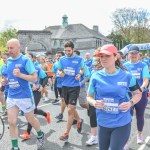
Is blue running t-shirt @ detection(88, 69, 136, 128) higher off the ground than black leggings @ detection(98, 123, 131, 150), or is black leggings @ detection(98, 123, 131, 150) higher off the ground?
blue running t-shirt @ detection(88, 69, 136, 128)

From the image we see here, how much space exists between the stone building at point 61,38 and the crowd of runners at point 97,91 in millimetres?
67582

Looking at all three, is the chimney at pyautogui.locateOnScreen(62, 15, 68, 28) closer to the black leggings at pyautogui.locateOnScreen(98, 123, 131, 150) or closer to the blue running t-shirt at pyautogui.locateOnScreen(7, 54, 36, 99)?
the blue running t-shirt at pyautogui.locateOnScreen(7, 54, 36, 99)

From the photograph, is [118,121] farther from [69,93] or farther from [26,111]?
[69,93]

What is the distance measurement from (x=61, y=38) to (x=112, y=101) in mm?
85839

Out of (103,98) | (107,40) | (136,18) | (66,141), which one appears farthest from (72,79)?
(107,40)

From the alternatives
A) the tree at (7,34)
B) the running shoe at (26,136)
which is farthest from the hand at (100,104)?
the tree at (7,34)

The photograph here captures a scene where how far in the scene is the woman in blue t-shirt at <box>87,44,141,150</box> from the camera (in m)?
4.04

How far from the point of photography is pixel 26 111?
6172 millimetres

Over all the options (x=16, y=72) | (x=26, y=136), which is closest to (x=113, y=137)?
(x=16, y=72)

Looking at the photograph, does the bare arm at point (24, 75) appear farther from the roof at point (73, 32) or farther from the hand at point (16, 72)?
the roof at point (73, 32)

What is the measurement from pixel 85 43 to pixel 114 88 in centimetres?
8353

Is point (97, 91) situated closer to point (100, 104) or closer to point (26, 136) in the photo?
point (100, 104)

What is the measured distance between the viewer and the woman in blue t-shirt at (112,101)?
159 inches

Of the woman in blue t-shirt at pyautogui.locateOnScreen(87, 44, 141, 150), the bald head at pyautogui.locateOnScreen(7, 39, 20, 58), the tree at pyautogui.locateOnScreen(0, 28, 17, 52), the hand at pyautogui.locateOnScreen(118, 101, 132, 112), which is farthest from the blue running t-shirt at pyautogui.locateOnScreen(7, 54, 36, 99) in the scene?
the tree at pyautogui.locateOnScreen(0, 28, 17, 52)
